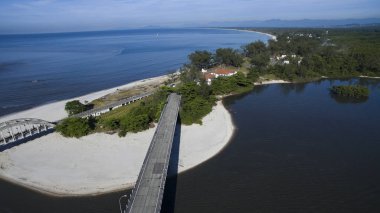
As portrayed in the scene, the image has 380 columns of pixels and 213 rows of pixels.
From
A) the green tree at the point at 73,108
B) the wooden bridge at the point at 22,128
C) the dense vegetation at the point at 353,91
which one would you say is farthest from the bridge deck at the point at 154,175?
the dense vegetation at the point at 353,91

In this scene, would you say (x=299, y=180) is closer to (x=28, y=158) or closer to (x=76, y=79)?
(x=28, y=158)

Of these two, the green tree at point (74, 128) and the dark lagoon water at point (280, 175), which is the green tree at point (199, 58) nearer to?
the dark lagoon water at point (280, 175)

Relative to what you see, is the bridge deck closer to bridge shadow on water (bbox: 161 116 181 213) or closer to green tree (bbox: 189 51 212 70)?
bridge shadow on water (bbox: 161 116 181 213)

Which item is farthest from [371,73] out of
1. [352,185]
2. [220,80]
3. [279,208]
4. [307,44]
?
[279,208]

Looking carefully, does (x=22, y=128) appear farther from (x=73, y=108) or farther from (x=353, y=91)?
(x=353, y=91)

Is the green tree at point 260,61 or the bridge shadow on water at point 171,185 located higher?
the green tree at point 260,61

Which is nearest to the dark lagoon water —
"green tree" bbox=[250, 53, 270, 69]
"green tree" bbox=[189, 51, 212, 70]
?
"green tree" bbox=[250, 53, 270, 69]
